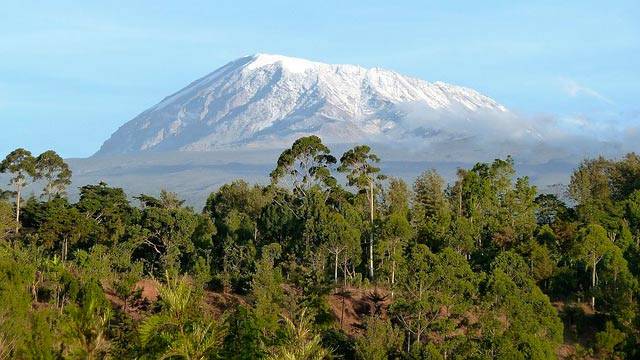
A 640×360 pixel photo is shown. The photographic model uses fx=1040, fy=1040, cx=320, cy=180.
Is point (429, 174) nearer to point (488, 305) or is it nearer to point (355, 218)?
point (355, 218)

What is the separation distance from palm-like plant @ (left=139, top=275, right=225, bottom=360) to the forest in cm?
1086

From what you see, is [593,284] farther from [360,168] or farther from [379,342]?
[379,342]

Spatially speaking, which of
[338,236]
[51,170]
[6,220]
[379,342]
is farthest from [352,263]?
[51,170]

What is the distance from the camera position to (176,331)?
22531mm

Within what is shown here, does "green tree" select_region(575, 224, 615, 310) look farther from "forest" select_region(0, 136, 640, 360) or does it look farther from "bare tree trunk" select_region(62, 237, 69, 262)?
"bare tree trunk" select_region(62, 237, 69, 262)

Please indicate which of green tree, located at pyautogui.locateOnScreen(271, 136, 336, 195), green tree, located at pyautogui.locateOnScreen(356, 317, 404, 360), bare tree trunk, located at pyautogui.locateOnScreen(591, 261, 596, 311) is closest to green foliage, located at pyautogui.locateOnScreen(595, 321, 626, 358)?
bare tree trunk, located at pyautogui.locateOnScreen(591, 261, 596, 311)

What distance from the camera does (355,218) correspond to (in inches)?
2478

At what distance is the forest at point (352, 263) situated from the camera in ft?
150

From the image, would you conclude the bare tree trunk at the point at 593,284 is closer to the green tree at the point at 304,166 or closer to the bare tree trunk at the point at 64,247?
the green tree at the point at 304,166

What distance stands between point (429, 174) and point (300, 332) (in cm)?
6161

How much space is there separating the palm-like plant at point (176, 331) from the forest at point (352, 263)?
10.9 m

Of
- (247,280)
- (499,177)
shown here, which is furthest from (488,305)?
(499,177)

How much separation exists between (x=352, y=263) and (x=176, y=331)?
38.9m

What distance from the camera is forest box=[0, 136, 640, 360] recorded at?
Answer: 45812 millimetres
